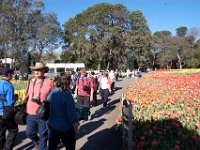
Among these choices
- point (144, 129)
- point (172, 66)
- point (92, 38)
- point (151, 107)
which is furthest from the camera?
point (172, 66)

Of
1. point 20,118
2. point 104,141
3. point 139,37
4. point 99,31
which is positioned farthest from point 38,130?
point 139,37

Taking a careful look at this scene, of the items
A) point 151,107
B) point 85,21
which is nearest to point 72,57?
point 85,21

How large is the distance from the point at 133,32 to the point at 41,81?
220 feet

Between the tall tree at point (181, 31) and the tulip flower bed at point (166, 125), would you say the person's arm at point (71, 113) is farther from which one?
the tall tree at point (181, 31)

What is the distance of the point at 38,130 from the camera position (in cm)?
616

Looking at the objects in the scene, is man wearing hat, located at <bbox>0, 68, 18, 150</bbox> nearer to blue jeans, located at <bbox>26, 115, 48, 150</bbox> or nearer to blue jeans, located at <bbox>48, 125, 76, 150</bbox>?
blue jeans, located at <bbox>26, 115, 48, 150</bbox>

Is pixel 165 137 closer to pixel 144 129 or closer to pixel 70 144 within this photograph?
pixel 144 129

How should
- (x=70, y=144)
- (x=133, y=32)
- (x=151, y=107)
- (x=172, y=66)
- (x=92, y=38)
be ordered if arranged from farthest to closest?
(x=172, y=66) → (x=133, y=32) → (x=92, y=38) → (x=151, y=107) → (x=70, y=144)

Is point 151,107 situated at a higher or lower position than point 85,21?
lower

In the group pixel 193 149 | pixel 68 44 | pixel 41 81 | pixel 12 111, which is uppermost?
pixel 68 44

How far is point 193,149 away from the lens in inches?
212

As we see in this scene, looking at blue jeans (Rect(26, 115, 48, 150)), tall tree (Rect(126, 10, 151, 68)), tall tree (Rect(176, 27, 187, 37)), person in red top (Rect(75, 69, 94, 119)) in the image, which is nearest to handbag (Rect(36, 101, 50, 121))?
blue jeans (Rect(26, 115, 48, 150))

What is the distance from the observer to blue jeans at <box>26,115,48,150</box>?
19.6ft

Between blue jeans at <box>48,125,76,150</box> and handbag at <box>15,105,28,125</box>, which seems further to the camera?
handbag at <box>15,105,28,125</box>
